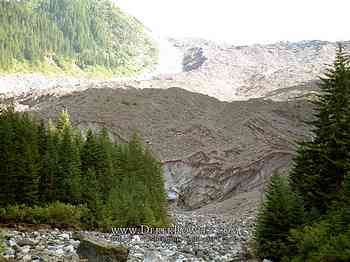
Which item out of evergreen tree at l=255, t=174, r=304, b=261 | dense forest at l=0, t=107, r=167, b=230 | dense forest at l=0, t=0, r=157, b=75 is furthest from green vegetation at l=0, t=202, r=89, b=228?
dense forest at l=0, t=0, r=157, b=75

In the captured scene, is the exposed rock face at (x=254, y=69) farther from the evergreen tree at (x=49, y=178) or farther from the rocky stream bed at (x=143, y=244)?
the evergreen tree at (x=49, y=178)

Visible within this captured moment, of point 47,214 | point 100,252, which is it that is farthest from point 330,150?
point 47,214

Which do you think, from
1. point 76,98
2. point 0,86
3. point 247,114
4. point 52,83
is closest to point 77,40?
point 52,83

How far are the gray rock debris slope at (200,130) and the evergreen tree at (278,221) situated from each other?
45.7m

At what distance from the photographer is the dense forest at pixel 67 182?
1041 inches

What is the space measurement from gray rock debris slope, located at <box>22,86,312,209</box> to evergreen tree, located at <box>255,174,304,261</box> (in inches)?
1797

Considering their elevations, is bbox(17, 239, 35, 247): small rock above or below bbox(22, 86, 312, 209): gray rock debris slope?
above

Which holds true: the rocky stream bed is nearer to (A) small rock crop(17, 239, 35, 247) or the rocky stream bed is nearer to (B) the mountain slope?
(A) small rock crop(17, 239, 35, 247)

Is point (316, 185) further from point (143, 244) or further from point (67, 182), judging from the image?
point (67, 182)

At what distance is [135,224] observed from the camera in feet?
109

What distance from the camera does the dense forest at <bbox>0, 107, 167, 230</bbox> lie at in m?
26.5

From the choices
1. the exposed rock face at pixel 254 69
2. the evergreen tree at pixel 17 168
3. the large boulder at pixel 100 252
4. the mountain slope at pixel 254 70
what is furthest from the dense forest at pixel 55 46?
the large boulder at pixel 100 252

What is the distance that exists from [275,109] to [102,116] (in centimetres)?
3049

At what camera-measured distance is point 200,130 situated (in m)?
81.6
